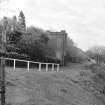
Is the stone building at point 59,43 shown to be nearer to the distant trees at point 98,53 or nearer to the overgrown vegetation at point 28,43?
the overgrown vegetation at point 28,43

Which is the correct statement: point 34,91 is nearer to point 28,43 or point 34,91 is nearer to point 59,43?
point 28,43

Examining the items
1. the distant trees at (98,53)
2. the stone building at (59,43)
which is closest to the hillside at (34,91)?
the stone building at (59,43)

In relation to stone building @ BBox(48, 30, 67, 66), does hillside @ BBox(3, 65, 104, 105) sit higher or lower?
lower

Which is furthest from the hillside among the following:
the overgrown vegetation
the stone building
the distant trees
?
the distant trees

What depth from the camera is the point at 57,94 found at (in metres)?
14.8

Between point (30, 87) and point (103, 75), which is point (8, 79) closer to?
point (30, 87)

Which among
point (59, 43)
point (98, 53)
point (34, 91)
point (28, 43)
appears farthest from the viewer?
point (98, 53)

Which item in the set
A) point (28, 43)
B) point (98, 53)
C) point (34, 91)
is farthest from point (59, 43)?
point (34, 91)

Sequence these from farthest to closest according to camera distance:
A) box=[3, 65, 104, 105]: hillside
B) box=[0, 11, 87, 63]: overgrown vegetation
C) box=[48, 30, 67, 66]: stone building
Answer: box=[48, 30, 67, 66]: stone building
box=[0, 11, 87, 63]: overgrown vegetation
box=[3, 65, 104, 105]: hillside

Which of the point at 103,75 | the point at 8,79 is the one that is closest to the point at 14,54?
the point at 103,75

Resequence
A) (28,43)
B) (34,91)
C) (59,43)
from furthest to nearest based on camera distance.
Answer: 1. (59,43)
2. (28,43)
3. (34,91)

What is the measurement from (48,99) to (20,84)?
208 centimetres

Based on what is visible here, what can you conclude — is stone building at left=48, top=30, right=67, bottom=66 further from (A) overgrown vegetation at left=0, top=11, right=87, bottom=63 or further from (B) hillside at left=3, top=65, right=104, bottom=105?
(B) hillside at left=3, top=65, right=104, bottom=105

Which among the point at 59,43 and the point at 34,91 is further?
the point at 59,43
